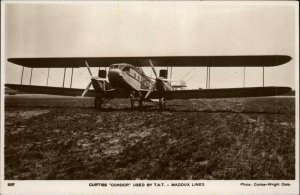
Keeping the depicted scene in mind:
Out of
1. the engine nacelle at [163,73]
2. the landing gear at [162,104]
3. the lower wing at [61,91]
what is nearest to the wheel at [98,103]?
the lower wing at [61,91]

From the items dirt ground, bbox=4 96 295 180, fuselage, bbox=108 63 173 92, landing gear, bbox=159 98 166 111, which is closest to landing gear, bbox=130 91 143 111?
fuselage, bbox=108 63 173 92

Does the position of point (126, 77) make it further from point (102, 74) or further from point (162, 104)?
point (162, 104)

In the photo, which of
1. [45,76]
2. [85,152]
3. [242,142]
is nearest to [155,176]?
[85,152]

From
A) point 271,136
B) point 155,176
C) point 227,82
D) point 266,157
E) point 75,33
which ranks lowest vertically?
point 155,176

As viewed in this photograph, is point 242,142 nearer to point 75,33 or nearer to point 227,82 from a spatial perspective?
point 227,82

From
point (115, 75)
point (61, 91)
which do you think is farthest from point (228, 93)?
point (61, 91)

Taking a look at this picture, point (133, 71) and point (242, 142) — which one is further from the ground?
point (133, 71)
